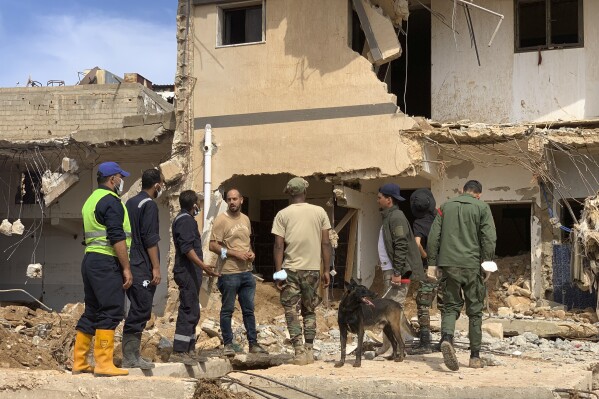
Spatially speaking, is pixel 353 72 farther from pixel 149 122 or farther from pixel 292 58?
pixel 149 122

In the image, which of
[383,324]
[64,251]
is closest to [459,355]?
[383,324]

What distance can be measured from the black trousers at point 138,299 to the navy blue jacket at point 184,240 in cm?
72

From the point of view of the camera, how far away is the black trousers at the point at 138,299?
284 inches

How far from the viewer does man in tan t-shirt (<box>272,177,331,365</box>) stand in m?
8.07

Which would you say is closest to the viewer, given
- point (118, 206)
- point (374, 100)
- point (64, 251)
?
point (118, 206)

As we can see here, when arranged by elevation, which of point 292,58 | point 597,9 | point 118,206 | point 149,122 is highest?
point 597,9

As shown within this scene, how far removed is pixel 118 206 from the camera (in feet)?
22.7

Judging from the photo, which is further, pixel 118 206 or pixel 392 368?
pixel 392 368

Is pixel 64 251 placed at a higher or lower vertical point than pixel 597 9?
lower

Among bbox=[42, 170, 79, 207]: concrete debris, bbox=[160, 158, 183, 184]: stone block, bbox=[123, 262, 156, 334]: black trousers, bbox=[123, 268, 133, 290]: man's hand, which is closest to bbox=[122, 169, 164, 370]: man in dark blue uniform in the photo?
bbox=[123, 262, 156, 334]: black trousers

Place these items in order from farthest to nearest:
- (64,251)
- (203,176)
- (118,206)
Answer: (64,251)
(203,176)
(118,206)

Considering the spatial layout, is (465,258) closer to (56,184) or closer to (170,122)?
(170,122)

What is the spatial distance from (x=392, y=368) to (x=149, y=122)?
400 inches

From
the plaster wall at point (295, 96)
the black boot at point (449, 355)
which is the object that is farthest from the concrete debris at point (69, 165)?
the black boot at point (449, 355)
